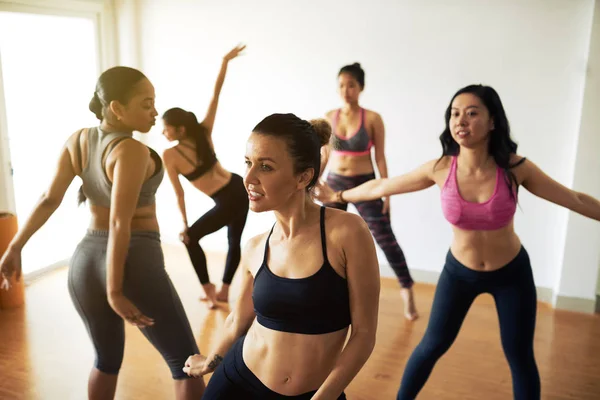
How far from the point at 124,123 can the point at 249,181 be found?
76 cm

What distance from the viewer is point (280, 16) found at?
4.35 metres

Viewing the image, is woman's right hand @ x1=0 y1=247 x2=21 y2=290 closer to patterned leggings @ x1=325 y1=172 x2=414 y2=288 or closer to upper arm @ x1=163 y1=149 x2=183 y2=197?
upper arm @ x1=163 y1=149 x2=183 y2=197

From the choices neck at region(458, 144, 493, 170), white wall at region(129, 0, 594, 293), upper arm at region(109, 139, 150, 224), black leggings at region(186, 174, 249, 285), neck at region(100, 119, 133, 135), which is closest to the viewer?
upper arm at region(109, 139, 150, 224)

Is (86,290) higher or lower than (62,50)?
lower

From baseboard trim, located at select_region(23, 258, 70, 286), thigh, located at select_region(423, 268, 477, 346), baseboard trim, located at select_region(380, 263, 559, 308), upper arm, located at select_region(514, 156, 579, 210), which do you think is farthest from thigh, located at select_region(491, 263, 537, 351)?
baseboard trim, located at select_region(23, 258, 70, 286)

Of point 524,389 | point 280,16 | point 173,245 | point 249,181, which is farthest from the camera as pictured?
point 173,245

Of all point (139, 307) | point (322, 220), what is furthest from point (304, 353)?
point (139, 307)

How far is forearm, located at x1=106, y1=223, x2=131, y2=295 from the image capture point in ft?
6.10

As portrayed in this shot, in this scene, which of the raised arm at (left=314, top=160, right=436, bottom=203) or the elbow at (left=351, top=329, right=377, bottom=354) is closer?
the elbow at (left=351, top=329, right=377, bottom=354)

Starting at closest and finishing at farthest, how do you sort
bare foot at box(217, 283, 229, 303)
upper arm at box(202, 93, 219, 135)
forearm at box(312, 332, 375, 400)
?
forearm at box(312, 332, 375, 400)
upper arm at box(202, 93, 219, 135)
bare foot at box(217, 283, 229, 303)

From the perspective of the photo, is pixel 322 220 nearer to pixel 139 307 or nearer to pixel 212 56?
pixel 139 307

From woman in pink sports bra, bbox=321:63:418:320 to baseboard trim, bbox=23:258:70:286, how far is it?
2319mm

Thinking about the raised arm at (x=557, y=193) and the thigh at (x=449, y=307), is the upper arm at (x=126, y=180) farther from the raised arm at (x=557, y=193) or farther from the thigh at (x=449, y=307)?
the raised arm at (x=557, y=193)

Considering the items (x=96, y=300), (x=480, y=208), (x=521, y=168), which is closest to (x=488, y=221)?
(x=480, y=208)
